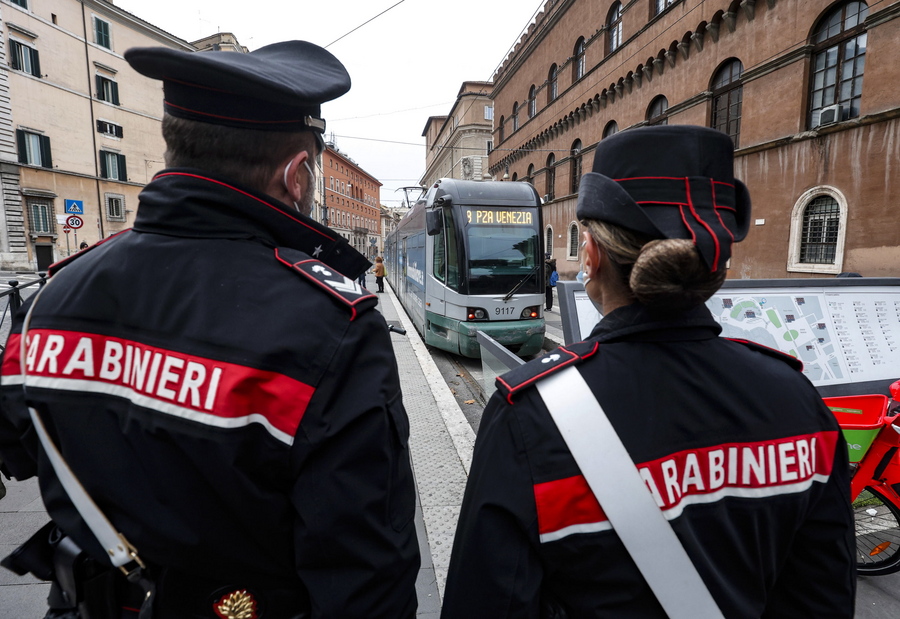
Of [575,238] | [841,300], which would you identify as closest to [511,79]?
[575,238]

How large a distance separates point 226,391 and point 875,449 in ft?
11.1

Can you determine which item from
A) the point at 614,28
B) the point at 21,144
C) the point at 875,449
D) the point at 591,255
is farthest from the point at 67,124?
the point at 875,449

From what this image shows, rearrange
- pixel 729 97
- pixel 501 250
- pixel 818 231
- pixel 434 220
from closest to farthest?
pixel 501 250, pixel 434 220, pixel 818 231, pixel 729 97

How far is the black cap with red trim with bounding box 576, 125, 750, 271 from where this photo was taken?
3.49ft

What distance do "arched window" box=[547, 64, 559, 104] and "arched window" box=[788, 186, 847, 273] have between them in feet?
68.0

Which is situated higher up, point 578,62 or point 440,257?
point 578,62

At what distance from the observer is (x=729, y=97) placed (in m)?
16.8

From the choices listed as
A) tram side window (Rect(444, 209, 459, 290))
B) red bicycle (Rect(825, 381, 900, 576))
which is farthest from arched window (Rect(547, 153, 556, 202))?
red bicycle (Rect(825, 381, 900, 576))

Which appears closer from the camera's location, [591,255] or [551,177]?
[591,255]

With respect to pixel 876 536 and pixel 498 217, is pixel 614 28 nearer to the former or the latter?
pixel 498 217

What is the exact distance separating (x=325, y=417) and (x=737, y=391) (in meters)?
0.93

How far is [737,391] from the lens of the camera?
110cm

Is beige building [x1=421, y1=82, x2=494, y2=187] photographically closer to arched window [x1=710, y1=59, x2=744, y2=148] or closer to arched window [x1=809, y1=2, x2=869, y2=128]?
arched window [x1=710, y1=59, x2=744, y2=148]

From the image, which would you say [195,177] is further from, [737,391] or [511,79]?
[511,79]
